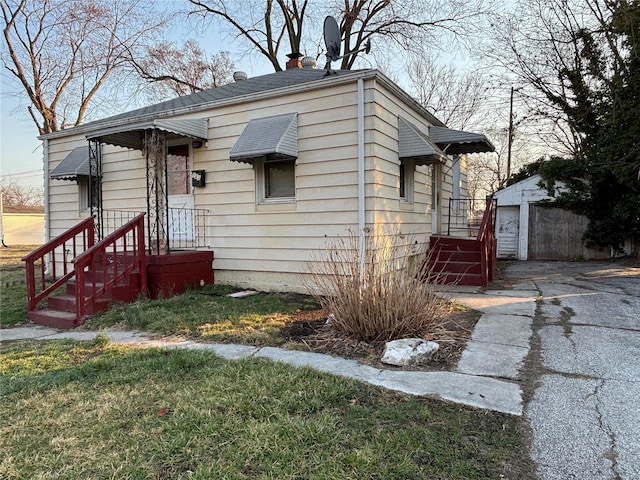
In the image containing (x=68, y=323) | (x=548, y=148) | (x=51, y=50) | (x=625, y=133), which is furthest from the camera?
(x=51, y=50)

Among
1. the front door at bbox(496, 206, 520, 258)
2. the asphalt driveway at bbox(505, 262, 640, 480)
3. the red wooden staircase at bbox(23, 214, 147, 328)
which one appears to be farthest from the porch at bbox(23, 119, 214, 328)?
the front door at bbox(496, 206, 520, 258)

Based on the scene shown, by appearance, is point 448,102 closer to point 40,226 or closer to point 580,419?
point 580,419

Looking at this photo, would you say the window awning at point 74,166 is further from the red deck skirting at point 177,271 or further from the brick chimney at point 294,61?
the brick chimney at point 294,61

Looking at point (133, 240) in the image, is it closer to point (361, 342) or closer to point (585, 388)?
point (361, 342)

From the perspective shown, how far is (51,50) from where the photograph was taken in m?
17.3

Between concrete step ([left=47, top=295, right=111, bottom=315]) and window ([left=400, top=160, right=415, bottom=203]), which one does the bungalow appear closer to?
window ([left=400, top=160, right=415, bottom=203])

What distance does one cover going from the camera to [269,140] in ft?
20.2

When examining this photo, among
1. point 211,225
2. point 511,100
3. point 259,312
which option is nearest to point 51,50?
point 211,225

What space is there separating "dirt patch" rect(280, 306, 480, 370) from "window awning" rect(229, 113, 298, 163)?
258 cm

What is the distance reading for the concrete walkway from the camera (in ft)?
9.37

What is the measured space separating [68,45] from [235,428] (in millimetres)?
20408

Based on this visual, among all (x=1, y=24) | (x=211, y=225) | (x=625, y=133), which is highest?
(x=1, y=24)

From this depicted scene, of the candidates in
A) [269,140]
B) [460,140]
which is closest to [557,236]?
[460,140]

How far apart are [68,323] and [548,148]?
17199 mm
